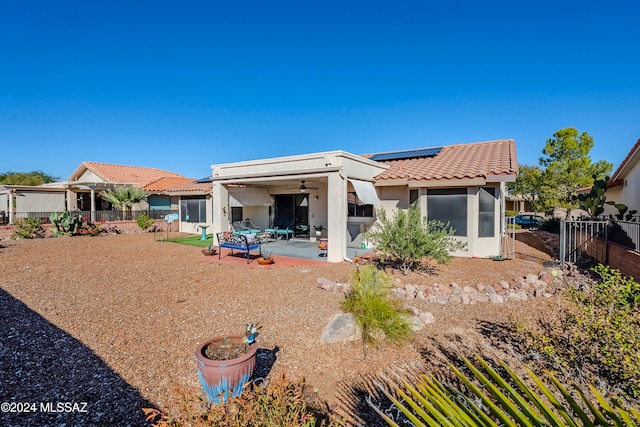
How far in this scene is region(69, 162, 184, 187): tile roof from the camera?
3553 cm

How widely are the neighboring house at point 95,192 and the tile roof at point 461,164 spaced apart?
15.2m

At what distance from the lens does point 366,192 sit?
15.8 meters

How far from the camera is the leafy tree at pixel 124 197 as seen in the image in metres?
30.2

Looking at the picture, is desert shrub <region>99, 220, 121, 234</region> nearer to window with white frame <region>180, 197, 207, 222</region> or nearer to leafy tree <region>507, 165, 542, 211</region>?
window with white frame <region>180, 197, 207, 222</region>

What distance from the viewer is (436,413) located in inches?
70.9

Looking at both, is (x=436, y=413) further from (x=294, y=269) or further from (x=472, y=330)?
(x=294, y=269)

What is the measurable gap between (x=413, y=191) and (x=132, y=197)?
26799 mm

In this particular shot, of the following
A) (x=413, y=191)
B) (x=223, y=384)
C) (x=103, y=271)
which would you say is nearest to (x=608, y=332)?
(x=223, y=384)

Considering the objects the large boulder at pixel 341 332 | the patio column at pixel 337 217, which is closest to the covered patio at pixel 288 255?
the patio column at pixel 337 217

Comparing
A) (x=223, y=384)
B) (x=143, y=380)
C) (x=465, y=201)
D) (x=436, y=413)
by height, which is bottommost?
(x=143, y=380)

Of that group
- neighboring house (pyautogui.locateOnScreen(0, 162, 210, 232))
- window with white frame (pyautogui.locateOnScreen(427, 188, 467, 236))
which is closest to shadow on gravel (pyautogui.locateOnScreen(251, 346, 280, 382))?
window with white frame (pyautogui.locateOnScreen(427, 188, 467, 236))

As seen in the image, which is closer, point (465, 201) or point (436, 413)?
point (436, 413)

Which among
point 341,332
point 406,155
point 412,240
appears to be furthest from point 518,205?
point 341,332

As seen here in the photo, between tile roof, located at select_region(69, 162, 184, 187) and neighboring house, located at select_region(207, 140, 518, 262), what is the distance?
22.6m
